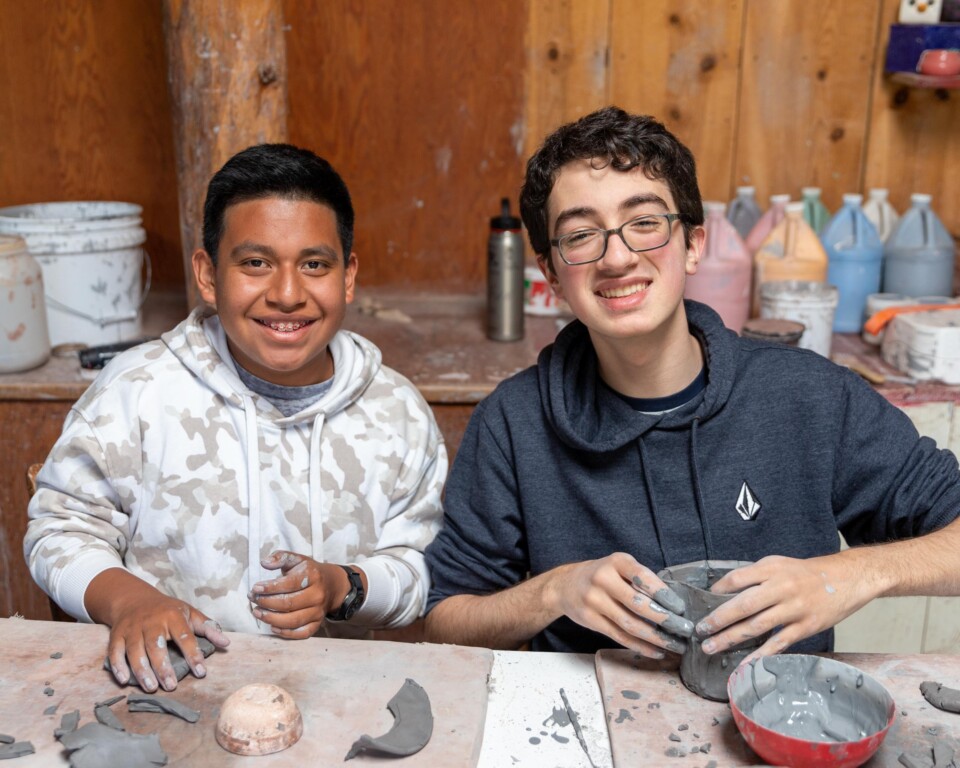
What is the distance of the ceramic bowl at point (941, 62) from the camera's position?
3055mm

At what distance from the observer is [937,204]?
346 centimetres

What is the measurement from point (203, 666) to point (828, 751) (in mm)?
855

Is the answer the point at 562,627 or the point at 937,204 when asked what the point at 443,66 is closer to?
the point at 937,204

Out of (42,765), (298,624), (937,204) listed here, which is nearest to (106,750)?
(42,765)

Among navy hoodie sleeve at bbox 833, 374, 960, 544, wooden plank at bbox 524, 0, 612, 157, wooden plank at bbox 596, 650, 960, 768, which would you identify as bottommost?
wooden plank at bbox 596, 650, 960, 768

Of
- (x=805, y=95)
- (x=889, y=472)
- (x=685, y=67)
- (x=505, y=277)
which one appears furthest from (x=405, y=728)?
(x=805, y=95)

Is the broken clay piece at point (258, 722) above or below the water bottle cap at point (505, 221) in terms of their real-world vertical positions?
below

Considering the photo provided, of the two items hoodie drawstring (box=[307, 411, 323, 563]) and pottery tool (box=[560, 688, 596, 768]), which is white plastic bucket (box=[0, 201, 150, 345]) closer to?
hoodie drawstring (box=[307, 411, 323, 563])

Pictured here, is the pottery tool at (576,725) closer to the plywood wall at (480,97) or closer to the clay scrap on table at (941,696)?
the clay scrap on table at (941,696)

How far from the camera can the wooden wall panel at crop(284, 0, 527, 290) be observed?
131 inches

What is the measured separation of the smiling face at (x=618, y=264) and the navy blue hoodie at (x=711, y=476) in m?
0.15

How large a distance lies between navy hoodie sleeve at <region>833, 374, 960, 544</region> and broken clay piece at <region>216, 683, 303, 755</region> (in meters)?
0.98

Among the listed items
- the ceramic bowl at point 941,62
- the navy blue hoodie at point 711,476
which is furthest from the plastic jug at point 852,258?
Answer: the navy blue hoodie at point 711,476

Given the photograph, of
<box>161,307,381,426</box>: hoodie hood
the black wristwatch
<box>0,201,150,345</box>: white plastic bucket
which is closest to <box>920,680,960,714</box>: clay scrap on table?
the black wristwatch
